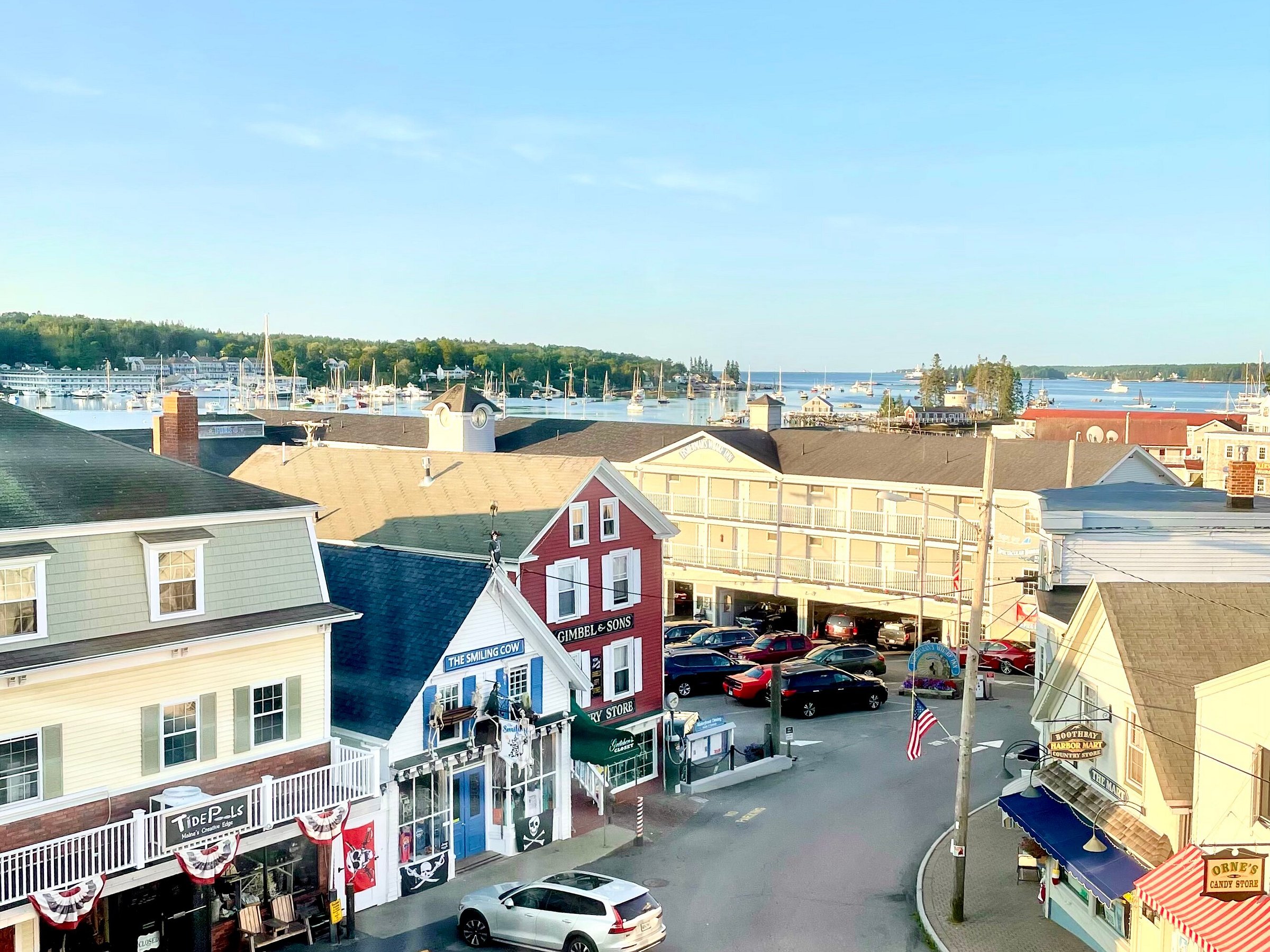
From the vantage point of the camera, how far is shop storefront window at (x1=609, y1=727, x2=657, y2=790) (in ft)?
104

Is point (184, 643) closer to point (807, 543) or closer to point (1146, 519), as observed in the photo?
point (1146, 519)

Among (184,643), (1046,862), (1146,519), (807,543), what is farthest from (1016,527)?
(184,643)

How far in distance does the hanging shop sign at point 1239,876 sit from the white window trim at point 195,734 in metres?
16.6

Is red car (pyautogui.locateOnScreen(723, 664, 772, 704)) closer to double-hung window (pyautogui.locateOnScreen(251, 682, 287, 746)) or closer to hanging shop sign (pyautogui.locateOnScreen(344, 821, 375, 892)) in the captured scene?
hanging shop sign (pyautogui.locateOnScreen(344, 821, 375, 892))

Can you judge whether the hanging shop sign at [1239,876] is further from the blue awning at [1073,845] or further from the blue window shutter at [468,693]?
the blue window shutter at [468,693]

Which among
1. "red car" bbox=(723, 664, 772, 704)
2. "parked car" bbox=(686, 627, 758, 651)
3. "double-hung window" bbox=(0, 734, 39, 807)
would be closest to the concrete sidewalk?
"red car" bbox=(723, 664, 772, 704)

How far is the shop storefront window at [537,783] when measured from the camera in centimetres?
2714

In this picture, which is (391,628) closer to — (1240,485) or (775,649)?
(1240,485)

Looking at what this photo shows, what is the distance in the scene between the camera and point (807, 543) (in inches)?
2132

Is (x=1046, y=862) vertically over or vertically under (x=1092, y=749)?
under

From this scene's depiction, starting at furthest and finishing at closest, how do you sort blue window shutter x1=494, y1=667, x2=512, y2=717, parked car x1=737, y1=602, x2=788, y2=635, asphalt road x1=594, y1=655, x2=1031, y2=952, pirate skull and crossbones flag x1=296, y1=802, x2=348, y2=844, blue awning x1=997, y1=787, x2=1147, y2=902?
1. parked car x1=737, y1=602, x2=788, y2=635
2. blue window shutter x1=494, y1=667, x2=512, y2=717
3. asphalt road x1=594, y1=655, x2=1031, y2=952
4. pirate skull and crossbones flag x1=296, y1=802, x2=348, y2=844
5. blue awning x1=997, y1=787, x2=1147, y2=902

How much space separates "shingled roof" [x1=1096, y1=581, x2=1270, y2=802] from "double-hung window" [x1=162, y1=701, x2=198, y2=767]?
54.8 feet

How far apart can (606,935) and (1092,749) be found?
943cm

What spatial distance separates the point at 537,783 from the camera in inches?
1092
